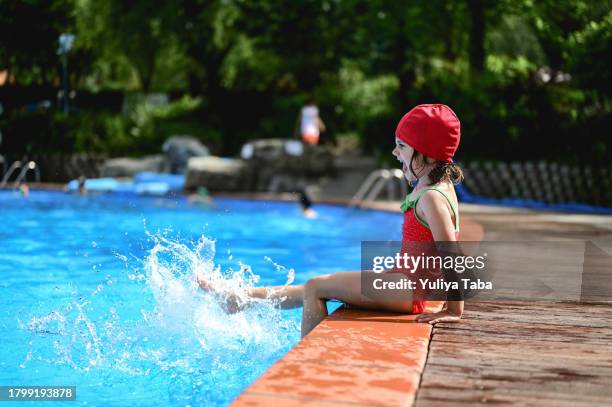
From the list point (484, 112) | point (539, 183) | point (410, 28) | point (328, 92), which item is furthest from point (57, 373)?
point (328, 92)

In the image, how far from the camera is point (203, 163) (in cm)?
1906

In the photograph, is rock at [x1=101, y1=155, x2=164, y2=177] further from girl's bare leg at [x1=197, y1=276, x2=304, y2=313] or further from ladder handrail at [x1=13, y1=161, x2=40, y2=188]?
girl's bare leg at [x1=197, y1=276, x2=304, y2=313]

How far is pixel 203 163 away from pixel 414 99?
226 inches

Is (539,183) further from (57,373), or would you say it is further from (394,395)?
(394,395)

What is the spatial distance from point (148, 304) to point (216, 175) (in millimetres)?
12053

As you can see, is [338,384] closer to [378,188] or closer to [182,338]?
[182,338]

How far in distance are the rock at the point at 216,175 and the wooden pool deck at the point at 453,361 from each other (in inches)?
565

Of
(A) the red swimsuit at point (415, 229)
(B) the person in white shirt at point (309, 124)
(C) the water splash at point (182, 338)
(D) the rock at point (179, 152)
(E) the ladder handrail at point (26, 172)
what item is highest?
(B) the person in white shirt at point (309, 124)

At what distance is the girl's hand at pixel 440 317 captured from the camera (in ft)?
13.7

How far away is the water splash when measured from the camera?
4855 millimetres

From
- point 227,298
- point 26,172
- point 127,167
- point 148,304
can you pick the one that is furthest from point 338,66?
point 227,298

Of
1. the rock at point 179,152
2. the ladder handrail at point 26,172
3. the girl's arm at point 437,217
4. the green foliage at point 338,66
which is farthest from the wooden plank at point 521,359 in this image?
the ladder handrail at point 26,172

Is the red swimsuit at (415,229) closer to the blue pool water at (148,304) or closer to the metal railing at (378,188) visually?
the blue pool water at (148,304)

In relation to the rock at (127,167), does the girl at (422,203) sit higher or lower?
higher
